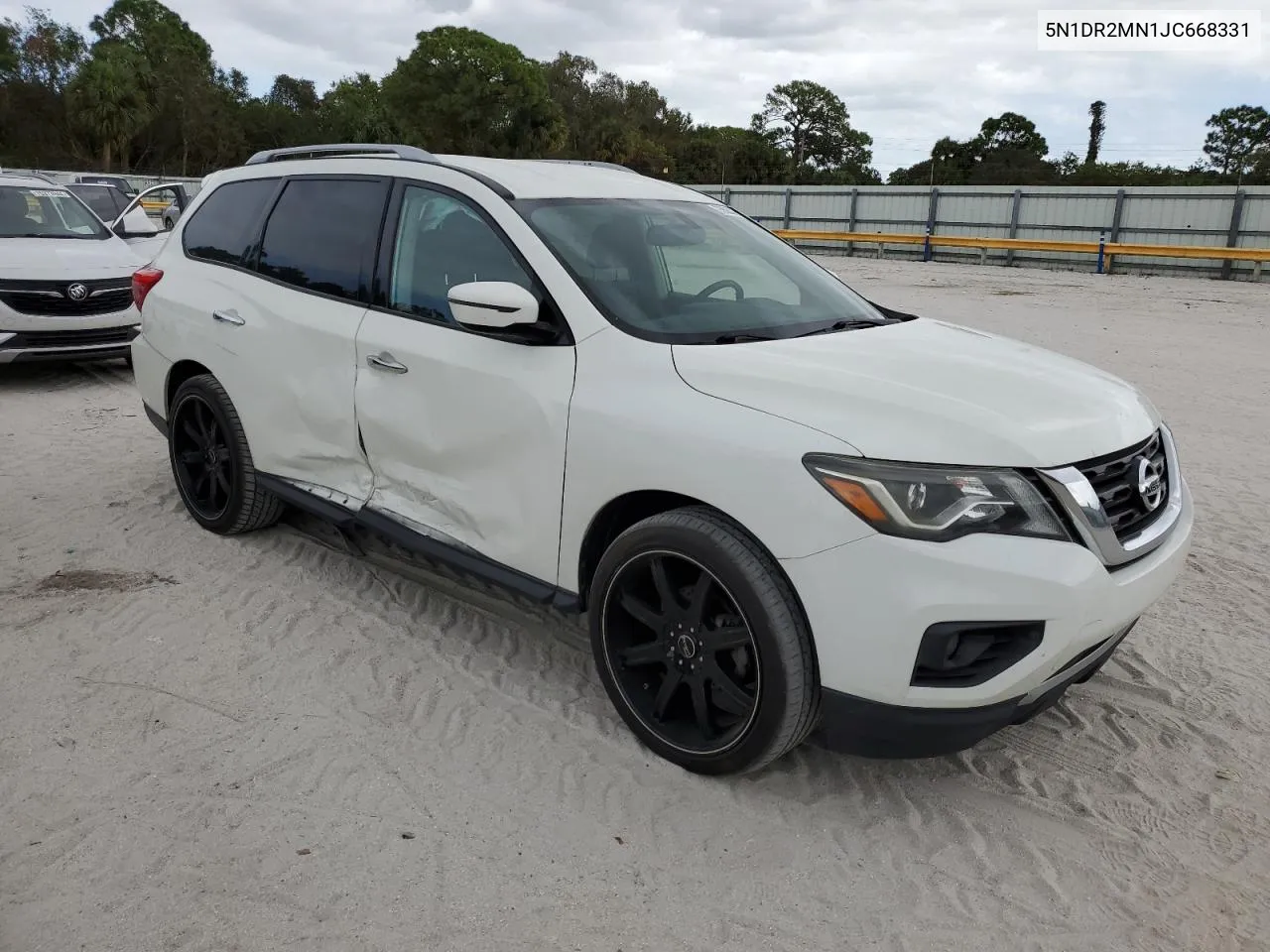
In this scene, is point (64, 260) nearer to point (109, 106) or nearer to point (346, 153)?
point (346, 153)

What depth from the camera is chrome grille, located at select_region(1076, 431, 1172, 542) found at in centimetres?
263

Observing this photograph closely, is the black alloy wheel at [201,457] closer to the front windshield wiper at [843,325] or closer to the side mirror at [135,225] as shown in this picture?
the front windshield wiper at [843,325]

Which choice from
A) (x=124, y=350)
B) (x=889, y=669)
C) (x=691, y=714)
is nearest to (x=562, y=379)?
(x=691, y=714)

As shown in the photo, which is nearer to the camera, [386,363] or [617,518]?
[617,518]

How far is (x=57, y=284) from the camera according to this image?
8.29 m

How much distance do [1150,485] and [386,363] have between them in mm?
2639

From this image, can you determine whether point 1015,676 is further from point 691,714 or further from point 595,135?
point 595,135

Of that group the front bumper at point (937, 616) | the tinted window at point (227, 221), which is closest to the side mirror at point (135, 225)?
the tinted window at point (227, 221)

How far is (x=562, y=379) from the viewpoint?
309cm

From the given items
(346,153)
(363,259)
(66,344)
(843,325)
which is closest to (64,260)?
(66,344)

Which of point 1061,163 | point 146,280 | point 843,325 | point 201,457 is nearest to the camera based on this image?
point 843,325

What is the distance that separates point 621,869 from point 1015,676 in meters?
1.17

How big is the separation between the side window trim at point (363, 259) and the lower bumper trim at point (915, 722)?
244 cm

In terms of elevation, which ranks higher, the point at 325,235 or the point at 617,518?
the point at 325,235
